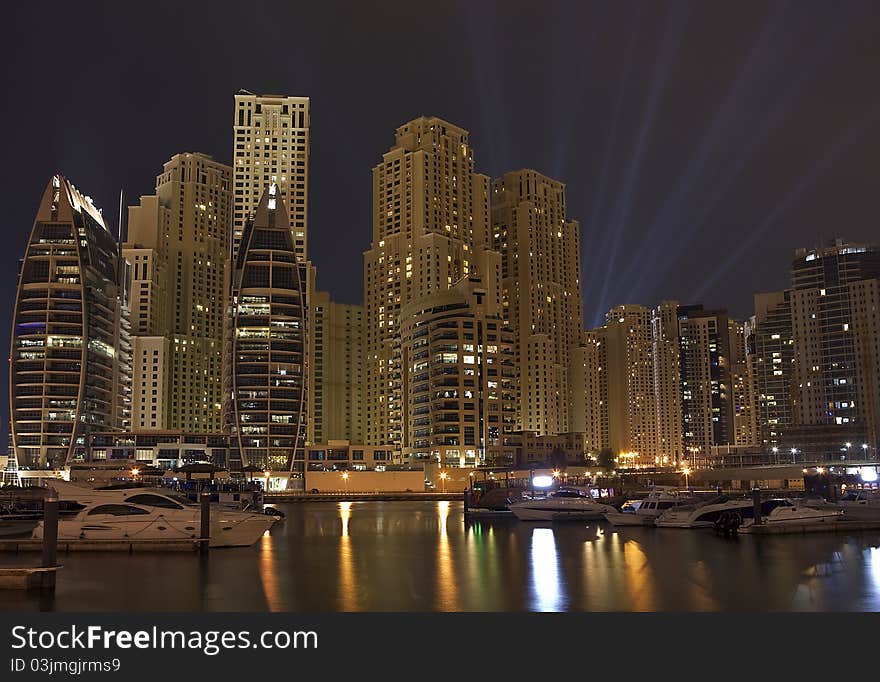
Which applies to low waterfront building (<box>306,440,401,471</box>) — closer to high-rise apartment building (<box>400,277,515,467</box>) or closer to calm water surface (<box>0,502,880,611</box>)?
high-rise apartment building (<box>400,277,515,467</box>)

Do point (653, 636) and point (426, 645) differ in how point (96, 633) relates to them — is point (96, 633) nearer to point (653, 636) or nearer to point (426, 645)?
point (426, 645)

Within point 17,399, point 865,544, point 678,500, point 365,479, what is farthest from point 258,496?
point 17,399

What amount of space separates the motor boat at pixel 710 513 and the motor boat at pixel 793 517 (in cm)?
194

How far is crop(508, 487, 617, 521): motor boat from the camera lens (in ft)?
263

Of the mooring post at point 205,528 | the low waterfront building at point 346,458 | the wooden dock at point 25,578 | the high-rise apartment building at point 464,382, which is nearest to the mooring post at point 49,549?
the wooden dock at point 25,578

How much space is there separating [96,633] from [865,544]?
1932 inches

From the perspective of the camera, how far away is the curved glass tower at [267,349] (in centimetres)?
18688

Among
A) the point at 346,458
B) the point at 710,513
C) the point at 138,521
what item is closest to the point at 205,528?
the point at 138,521

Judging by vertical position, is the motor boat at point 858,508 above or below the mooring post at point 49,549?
below

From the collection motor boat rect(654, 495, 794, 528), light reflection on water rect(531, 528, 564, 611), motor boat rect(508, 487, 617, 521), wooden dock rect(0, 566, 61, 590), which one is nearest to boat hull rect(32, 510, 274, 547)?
wooden dock rect(0, 566, 61, 590)

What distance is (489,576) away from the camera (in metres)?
41.3

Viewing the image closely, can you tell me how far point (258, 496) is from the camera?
332ft

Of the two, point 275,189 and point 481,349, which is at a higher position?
point 275,189

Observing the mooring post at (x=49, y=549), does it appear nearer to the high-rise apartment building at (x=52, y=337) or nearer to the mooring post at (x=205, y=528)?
the mooring post at (x=205, y=528)
